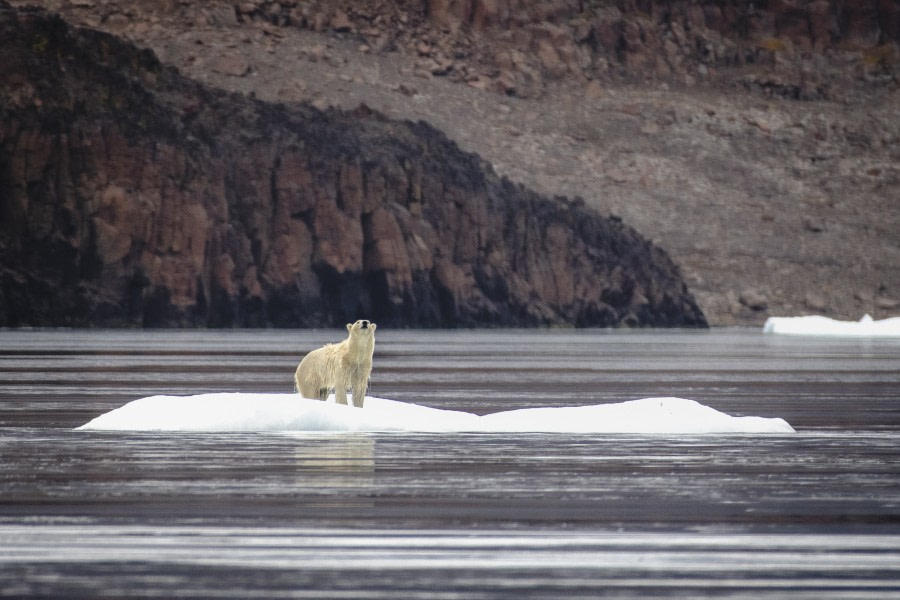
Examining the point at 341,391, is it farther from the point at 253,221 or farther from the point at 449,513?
the point at 253,221

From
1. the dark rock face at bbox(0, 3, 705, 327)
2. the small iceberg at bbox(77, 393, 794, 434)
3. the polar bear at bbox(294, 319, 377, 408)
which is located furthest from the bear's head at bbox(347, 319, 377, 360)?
the dark rock face at bbox(0, 3, 705, 327)

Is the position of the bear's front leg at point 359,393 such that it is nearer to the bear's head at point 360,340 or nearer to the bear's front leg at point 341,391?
the bear's front leg at point 341,391

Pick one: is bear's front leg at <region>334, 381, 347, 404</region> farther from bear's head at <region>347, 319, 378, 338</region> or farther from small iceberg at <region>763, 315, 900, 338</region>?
small iceberg at <region>763, 315, 900, 338</region>

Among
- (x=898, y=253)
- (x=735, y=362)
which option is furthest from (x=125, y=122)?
(x=898, y=253)

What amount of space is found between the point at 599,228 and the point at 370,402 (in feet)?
404

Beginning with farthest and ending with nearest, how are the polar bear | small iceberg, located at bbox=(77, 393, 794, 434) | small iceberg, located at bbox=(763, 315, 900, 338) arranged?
small iceberg, located at bbox=(763, 315, 900, 338) → small iceberg, located at bbox=(77, 393, 794, 434) → the polar bear

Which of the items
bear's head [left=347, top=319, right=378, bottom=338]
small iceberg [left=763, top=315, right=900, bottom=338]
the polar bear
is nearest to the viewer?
bear's head [left=347, top=319, right=378, bottom=338]

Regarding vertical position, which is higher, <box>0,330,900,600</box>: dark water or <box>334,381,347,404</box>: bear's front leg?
<box>0,330,900,600</box>: dark water

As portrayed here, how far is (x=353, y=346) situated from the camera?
21.8 metres

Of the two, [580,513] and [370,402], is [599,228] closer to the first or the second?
[370,402]

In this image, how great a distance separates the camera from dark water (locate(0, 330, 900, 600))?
10719 mm

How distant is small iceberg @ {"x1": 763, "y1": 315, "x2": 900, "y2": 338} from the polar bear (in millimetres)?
86619

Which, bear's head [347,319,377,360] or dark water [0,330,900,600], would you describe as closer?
dark water [0,330,900,600]

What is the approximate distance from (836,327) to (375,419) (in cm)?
9474
